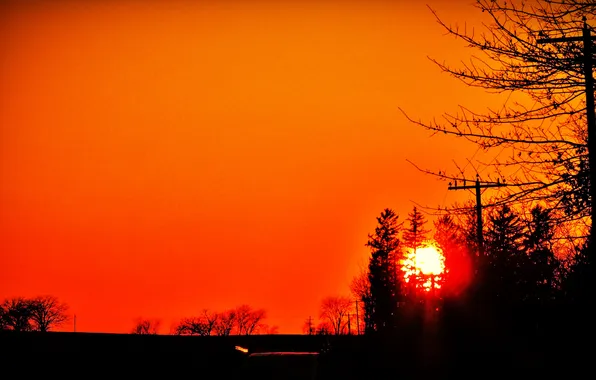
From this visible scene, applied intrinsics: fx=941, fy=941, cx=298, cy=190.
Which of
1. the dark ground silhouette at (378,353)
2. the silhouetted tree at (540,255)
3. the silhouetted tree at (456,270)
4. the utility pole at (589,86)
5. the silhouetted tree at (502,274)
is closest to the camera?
the utility pole at (589,86)

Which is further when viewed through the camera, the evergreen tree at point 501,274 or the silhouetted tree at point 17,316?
the silhouetted tree at point 17,316

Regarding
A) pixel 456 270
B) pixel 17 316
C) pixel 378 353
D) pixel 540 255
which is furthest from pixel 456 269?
pixel 17 316

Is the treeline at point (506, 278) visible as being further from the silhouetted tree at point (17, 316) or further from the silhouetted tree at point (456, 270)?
the silhouetted tree at point (17, 316)

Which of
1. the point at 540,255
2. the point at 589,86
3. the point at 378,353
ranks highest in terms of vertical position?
the point at 589,86

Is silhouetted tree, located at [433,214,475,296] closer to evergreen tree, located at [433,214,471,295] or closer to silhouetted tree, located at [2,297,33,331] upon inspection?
evergreen tree, located at [433,214,471,295]

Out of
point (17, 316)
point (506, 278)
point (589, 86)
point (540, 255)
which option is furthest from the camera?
point (17, 316)

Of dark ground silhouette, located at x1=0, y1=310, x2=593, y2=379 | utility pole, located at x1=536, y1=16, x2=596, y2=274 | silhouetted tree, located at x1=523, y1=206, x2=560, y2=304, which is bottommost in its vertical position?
dark ground silhouette, located at x1=0, y1=310, x2=593, y2=379

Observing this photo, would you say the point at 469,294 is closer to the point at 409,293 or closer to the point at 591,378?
the point at 409,293

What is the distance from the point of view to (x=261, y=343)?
7506 cm

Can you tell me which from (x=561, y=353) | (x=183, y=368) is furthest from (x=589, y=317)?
(x=183, y=368)

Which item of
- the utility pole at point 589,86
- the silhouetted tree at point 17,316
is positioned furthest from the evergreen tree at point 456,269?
the silhouetted tree at point 17,316

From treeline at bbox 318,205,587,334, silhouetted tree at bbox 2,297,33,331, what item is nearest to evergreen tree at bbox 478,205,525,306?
treeline at bbox 318,205,587,334

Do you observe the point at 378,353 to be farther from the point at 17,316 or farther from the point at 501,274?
the point at 17,316

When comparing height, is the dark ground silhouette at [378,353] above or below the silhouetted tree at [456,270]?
below
